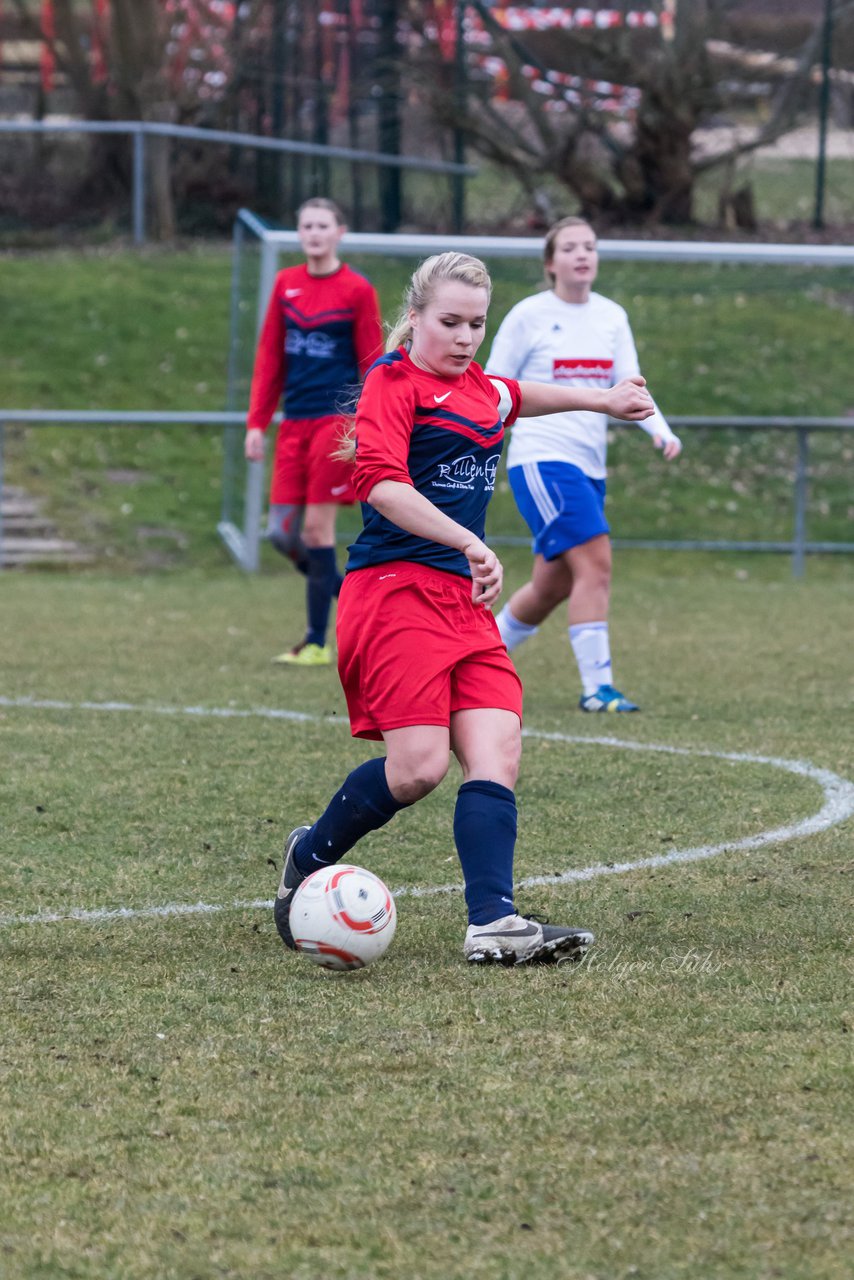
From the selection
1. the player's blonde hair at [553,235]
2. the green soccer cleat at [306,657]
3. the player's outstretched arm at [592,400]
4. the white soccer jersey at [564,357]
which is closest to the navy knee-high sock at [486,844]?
the player's outstretched arm at [592,400]

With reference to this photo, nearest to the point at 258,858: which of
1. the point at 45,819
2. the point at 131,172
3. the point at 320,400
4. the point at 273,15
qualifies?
the point at 45,819

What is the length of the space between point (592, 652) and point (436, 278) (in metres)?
3.77

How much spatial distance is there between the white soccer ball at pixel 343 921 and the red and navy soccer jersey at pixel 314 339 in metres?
5.06

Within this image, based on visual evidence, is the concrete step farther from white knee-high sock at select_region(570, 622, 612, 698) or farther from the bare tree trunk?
the bare tree trunk

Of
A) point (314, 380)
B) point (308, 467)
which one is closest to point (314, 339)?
point (314, 380)

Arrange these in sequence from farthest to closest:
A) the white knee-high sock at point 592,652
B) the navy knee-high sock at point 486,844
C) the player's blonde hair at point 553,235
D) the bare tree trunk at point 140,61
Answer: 1. the bare tree trunk at point 140,61
2. the white knee-high sock at point 592,652
3. the player's blonde hair at point 553,235
4. the navy knee-high sock at point 486,844

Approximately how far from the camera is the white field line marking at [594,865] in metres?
4.58

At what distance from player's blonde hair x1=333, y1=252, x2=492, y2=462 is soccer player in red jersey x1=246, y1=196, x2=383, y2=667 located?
448 centimetres

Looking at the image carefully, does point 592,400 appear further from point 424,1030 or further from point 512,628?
point 512,628

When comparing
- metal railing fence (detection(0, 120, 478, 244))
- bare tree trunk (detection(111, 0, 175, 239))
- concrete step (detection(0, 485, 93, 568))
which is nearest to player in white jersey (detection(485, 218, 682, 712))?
concrete step (detection(0, 485, 93, 568))

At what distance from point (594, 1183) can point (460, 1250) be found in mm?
313

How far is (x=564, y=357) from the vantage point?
7.75 m

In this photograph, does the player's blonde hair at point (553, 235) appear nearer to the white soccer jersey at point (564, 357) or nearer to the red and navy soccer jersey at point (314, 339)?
the white soccer jersey at point (564, 357)

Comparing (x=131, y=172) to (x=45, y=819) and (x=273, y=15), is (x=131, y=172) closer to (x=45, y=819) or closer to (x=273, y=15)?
(x=273, y=15)
